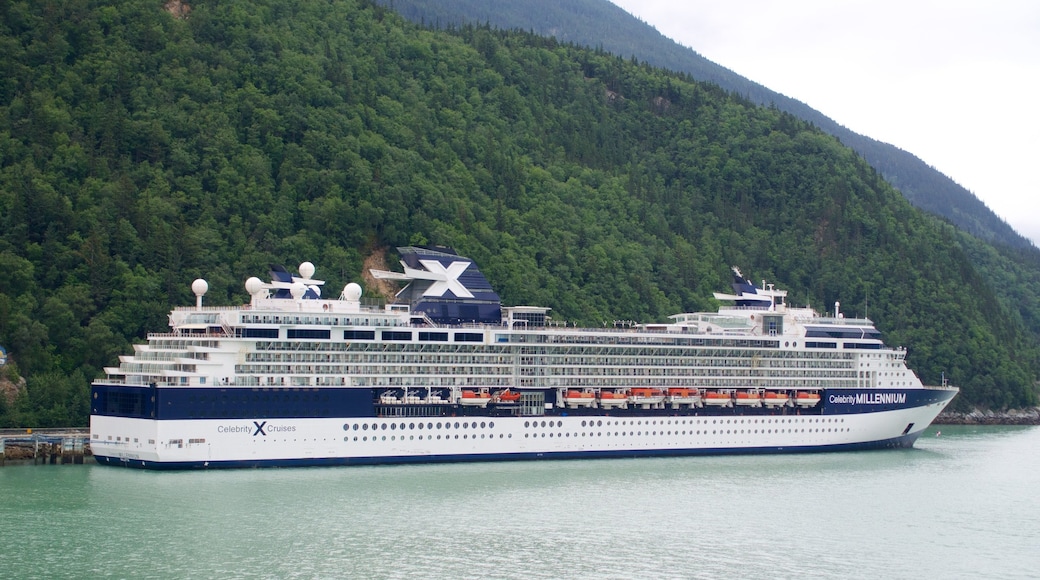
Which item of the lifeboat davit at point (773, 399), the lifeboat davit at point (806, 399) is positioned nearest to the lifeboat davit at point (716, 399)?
the lifeboat davit at point (773, 399)

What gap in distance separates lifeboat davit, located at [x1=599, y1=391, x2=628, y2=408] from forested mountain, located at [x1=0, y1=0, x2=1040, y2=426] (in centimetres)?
2190

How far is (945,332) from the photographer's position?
105 meters

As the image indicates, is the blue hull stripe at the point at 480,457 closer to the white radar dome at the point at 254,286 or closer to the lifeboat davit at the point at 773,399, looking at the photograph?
the lifeboat davit at the point at 773,399

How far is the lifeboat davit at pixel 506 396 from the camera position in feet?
195

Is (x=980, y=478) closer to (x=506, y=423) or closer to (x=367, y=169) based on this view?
(x=506, y=423)

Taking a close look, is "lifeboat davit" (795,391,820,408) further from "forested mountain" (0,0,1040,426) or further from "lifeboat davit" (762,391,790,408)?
"forested mountain" (0,0,1040,426)

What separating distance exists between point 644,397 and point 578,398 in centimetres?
346

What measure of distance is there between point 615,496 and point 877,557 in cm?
1130

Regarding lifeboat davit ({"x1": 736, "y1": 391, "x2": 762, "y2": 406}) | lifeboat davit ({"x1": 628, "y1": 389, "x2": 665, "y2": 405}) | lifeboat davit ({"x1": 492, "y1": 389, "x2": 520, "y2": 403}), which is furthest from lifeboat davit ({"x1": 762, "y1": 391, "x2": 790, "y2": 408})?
lifeboat davit ({"x1": 492, "y1": 389, "x2": 520, "y2": 403})

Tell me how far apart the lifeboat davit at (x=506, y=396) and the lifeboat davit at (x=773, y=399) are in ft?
42.2

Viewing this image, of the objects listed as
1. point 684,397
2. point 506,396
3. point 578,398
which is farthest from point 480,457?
point 684,397

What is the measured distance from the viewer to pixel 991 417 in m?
99.0

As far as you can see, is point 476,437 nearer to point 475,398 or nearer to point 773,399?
point 475,398

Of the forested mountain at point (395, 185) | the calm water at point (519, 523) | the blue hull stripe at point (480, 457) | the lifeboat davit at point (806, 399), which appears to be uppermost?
the forested mountain at point (395, 185)
